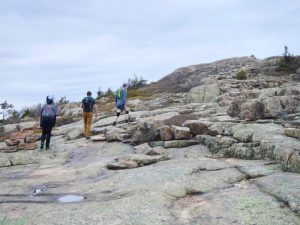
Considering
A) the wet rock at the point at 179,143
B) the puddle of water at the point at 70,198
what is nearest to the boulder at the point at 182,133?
the wet rock at the point at 179,143

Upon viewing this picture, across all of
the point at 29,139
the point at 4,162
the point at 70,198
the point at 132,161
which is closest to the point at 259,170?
the point at 132,161

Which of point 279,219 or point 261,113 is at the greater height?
point 261,113

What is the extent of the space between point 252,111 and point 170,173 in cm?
829

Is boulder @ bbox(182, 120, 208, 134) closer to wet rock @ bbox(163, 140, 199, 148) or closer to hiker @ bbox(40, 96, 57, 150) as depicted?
wet rock @ bbox(163, 140, 199, 148)

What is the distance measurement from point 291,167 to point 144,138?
8.60 m

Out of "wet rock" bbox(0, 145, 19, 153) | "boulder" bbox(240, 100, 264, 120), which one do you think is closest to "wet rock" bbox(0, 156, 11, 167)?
"wet rock" bbox(0, 145, 19, 153)

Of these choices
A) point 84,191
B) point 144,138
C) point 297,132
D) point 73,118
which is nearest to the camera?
point 84,191

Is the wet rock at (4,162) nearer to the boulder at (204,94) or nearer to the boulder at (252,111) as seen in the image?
the boulder at (252,111)

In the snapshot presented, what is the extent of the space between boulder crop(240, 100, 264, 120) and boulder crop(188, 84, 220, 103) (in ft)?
48.5

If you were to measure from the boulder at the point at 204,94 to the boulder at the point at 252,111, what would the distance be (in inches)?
582

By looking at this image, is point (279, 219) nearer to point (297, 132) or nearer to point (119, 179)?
point (119, 179)

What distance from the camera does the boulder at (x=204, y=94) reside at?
35.4m

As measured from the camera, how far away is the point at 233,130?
1756cm

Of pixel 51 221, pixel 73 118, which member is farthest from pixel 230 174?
pixel 73 118
